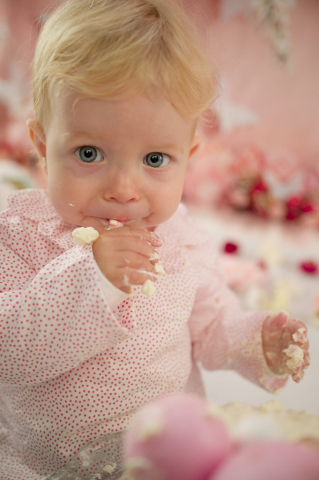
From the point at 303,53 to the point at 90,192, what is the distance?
5.45 ft

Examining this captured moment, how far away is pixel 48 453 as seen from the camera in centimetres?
74

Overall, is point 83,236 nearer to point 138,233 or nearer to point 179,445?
point 138,233

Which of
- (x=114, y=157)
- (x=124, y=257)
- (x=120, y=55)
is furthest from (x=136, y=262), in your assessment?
(x=120, y=55)

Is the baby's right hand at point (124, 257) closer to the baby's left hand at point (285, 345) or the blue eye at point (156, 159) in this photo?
the blue eye at point (156, 159)

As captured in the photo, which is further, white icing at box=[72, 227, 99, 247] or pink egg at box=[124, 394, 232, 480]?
white icing at box=[72, 227, 99, 247]

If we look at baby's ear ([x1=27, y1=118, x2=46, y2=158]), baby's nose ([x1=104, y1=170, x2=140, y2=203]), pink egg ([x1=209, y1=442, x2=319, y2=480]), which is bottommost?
pink egg ([x1=209, y1=442, x2=319, y2=480])

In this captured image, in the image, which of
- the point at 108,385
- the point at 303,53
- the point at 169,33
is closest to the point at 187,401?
the point at 108,385

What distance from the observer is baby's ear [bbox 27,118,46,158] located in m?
0.77

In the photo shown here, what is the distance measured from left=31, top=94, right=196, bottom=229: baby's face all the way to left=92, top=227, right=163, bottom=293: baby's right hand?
2.5 inches

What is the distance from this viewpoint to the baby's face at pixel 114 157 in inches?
26.0

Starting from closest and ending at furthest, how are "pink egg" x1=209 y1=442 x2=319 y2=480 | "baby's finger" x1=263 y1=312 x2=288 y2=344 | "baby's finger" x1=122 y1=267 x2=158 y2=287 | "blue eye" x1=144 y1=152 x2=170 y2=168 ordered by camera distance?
1. "pink egg" x1=209 y1=442 x2=319 y2=480
2. "baby's finger" x1=122 y1=267 x2=158 y2=287
3. "blue eye" x1=144 y1=152 x2=170 y2=168
4. "baby's finger" x1=263 y1=312 x2=288 y2=344

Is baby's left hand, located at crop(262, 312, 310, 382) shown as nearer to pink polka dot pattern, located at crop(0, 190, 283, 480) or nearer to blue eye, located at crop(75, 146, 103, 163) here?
pink polka dot pattern, located at crop(0, 190, 283, 480)

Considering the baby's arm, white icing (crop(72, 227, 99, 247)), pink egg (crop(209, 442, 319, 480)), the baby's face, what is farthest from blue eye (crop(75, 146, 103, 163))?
pink egg (crop(209, 442, 319, 480))

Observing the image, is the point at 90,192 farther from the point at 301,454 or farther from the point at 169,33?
the point at 301,454
